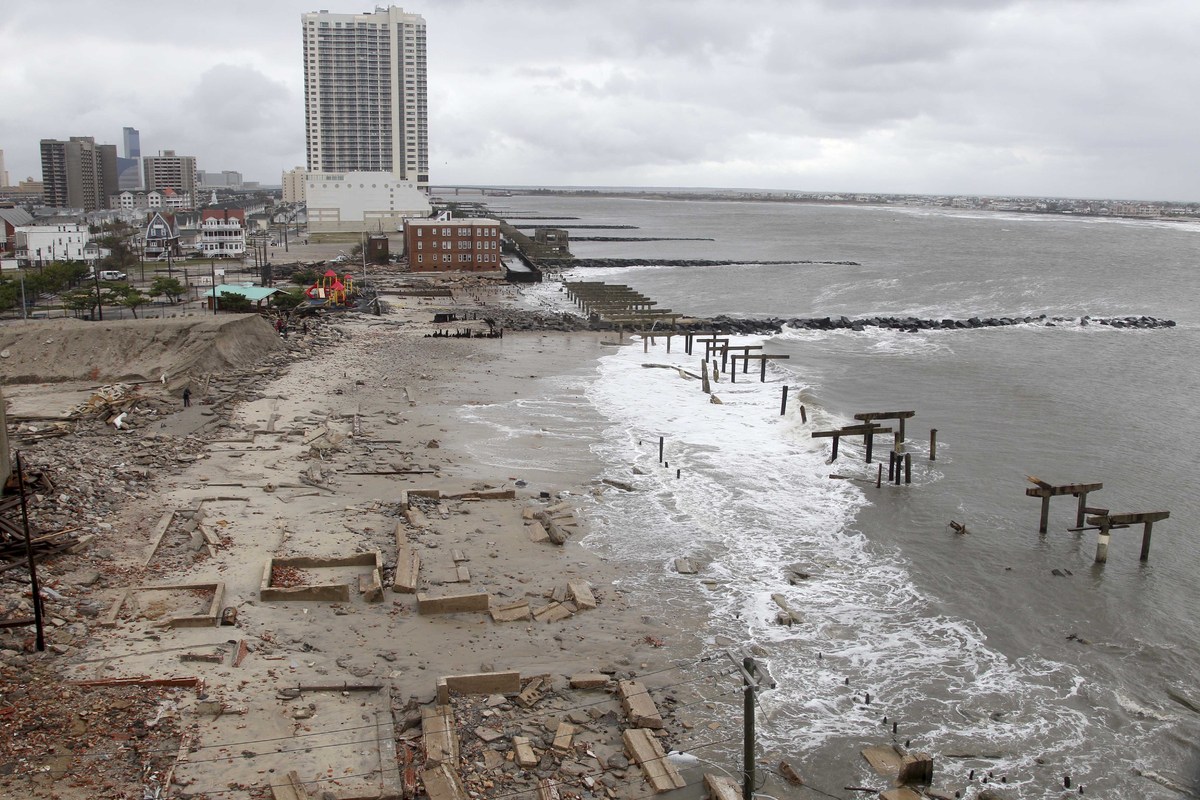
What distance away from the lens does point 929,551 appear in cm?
2158

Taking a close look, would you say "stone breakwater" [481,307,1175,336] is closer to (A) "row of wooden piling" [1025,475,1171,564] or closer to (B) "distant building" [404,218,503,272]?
(B) "distant building" [404,218,503,272]

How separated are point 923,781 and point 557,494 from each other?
12858 millimetres

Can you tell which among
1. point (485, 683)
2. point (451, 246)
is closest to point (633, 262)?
point (451, 246)

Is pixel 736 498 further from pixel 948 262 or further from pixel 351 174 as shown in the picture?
pixel 351 174

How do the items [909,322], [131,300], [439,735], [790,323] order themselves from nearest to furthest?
[439,735] < [131,300] < [790,323] < [909,322]

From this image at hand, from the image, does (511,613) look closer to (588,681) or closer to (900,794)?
(588,681)

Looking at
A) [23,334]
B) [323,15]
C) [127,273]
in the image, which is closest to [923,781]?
[23,334]

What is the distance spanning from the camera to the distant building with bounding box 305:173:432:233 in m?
A: 131

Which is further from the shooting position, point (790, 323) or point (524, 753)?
point (790, 323)

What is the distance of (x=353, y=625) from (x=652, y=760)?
609cm

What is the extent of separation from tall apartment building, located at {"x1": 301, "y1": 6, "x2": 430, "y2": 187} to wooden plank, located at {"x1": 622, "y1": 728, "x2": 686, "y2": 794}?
17597 centimetres

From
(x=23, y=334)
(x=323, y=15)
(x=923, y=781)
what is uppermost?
(x=323, y=15)

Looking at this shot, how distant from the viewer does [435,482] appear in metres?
24.2

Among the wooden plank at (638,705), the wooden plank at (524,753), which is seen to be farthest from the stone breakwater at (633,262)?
the wooden plank at (524,753)
